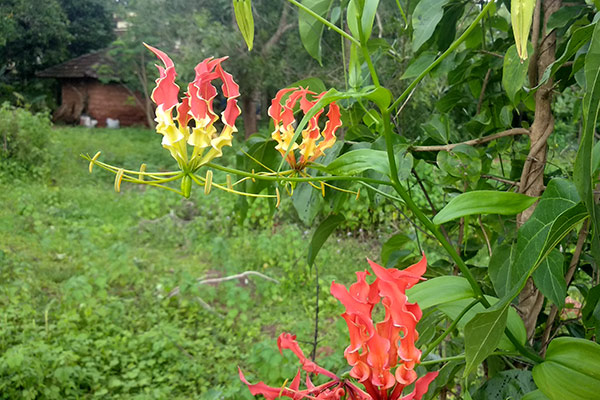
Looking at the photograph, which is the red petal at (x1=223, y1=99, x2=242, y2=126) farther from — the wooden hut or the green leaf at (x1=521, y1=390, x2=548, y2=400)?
the wooden hut

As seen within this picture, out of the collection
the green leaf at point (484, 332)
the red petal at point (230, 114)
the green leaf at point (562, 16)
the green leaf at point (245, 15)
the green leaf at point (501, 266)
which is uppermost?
the green leaf at point (562, 16)

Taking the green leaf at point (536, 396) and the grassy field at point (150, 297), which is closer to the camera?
the green leaf at point (536, 396)

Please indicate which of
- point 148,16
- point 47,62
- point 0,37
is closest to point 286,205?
point 148,16

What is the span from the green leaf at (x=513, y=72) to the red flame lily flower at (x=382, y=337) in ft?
0.89

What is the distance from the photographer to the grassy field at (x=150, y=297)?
1.75 metres

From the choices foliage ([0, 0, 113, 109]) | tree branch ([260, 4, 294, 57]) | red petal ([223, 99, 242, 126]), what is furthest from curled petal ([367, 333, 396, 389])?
foliage ([0, 0, 113, 109])

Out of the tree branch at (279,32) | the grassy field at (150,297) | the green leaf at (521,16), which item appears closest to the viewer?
the green leaf at (521,16)

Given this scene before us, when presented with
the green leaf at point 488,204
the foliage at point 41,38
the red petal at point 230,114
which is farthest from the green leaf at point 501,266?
the foliage at point 41,38

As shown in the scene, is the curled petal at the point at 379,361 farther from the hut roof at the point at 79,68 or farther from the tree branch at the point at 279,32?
the hut roof at the point at 79,68

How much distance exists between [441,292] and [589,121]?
0.21m

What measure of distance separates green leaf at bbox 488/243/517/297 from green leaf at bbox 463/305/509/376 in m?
0.18

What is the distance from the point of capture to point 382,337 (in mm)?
356

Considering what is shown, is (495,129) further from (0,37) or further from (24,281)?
(0,37)

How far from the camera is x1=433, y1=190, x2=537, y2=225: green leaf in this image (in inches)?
14.4
